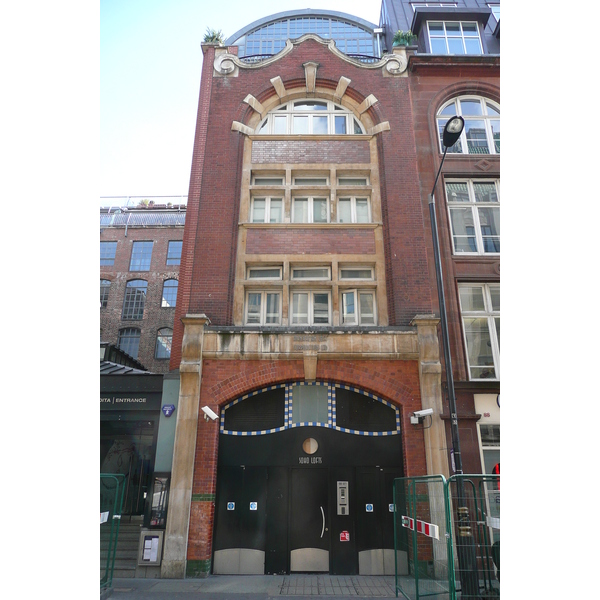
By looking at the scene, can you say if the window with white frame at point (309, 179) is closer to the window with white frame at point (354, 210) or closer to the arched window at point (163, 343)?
the window with white frame at point (354, 210)

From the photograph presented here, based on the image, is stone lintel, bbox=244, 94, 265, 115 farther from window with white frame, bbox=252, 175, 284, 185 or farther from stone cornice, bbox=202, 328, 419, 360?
stone cornice, bbox=202, 328, 419, 360

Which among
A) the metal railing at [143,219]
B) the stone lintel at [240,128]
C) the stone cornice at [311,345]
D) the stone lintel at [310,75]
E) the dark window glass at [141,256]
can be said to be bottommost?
the stone cornice at [311,345]

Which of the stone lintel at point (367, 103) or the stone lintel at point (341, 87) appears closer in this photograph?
the stone lintel at point (367, 103)

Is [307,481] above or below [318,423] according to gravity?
below

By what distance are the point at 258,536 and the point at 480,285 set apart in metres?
9.69

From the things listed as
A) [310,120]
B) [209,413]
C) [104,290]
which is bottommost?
[209,413]

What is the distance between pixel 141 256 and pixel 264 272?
2253 centimetres

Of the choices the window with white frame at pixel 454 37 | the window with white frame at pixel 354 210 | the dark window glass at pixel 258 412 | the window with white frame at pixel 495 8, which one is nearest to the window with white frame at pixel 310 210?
the window with white frame at pixel 354 210

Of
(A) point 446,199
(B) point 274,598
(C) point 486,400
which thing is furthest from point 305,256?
(B) point 274,598

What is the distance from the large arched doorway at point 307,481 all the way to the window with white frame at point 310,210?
561 centimetres

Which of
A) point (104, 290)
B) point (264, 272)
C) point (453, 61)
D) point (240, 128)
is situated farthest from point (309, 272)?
point (104, 290)

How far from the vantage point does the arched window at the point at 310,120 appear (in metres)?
16.3

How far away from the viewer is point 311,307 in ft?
45.4

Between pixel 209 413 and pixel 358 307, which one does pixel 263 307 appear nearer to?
pixel 358 307
